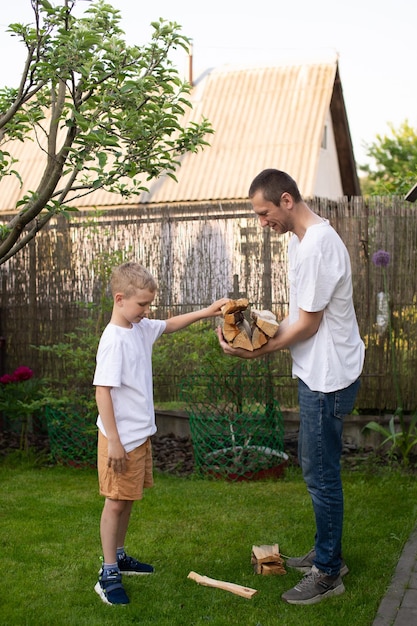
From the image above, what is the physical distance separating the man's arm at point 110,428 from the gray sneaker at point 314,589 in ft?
3.32

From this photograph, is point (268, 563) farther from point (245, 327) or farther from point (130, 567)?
point (245, 327)

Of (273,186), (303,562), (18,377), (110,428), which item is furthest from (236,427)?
(273,186)

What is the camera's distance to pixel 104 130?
4234 mm

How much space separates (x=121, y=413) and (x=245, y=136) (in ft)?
43.5

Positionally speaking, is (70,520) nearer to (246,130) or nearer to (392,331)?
(392,331)

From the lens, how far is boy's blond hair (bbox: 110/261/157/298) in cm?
370

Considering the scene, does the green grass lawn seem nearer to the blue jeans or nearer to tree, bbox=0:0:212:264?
the blue jeans

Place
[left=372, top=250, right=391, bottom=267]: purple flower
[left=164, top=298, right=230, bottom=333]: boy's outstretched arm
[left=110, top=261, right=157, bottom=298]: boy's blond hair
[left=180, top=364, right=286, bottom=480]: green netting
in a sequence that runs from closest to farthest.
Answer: [left=110, top=261, right=157, bottom=298]: boy's blond hair
[left=164, top=298, right=230, bottom=333]: boy's outstretched arm
[left=180, top=364, right=286, bottom=480]: green netting
[left=372, top=250, right=391, bottom=267]: purple flower

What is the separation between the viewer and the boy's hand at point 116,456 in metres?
3.63

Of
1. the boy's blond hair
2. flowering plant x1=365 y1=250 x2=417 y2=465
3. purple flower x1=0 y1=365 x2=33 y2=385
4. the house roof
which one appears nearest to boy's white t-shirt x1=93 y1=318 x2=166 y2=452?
the boy's blond hair

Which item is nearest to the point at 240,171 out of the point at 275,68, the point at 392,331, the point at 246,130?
the point at 246,130

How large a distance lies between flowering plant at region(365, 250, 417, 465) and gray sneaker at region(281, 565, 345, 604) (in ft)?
8.56

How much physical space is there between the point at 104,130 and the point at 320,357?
1.73 metres

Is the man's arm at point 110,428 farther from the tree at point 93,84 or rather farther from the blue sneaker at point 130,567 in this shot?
the tree at point 93,84
